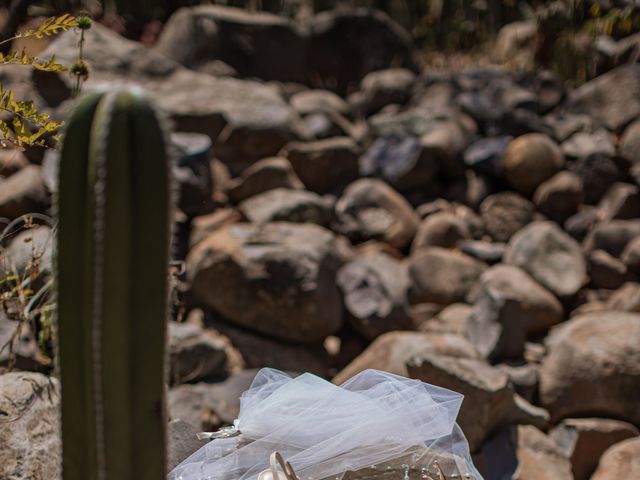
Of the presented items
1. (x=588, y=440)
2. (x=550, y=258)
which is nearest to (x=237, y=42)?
(x=550, y=258)

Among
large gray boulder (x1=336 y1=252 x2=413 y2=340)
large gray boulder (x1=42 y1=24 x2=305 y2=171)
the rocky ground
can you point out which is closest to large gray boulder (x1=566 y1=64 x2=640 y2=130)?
the rocky ground

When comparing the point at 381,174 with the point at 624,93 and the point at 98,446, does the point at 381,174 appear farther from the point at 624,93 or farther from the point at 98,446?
the point at 98,446

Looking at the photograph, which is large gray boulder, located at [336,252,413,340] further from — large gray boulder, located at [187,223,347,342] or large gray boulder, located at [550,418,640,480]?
large gray boulder, located at [550,418,640,480]

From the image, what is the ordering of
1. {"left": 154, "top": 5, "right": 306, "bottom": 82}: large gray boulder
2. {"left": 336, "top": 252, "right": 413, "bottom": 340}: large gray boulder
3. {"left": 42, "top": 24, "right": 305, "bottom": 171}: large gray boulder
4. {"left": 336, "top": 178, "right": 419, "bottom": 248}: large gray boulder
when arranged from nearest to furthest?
{"left": 336, "top": 252, "right": 413, "bottom": 340}: large gray boulder
{"left": 336, "top": 178, "right": 419, "bottom": 248}: large gray boulder
{"left": 42, "top": 24, "right": 305, "bottom": 171}: large gray boulder
{"left": 154, "top": 5, "right": 306, "bottom": 82}: large gray boulder

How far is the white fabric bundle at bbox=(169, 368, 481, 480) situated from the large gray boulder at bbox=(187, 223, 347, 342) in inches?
104

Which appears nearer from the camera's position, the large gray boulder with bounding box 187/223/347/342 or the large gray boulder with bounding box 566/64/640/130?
the large gray boulder with bounding box 187/223/347/342

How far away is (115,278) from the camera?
3.30 feet

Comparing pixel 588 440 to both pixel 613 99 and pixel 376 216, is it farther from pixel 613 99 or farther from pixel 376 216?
pixel 613 99

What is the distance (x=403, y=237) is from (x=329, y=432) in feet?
13.8

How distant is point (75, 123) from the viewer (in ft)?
3.42

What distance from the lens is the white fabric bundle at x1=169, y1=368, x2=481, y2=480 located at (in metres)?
1.71

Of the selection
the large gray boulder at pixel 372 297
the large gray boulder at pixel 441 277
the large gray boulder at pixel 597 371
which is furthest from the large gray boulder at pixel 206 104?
the large gray boulder at pixel 597 371

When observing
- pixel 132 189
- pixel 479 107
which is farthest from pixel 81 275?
pixel 479 107

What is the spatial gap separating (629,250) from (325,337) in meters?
2.44
